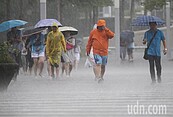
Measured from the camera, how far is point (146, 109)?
9945 millimetres

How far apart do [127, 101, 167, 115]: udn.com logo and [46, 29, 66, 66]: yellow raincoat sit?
5458mm

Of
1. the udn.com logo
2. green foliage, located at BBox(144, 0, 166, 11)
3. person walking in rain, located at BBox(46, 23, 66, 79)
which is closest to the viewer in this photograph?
the udn.com logo

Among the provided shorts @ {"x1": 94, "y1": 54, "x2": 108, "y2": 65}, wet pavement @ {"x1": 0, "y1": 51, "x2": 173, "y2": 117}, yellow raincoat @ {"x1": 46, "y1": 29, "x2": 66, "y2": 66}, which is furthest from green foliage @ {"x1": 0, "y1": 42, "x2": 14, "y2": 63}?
yellow raincoat @ {"x1": 46, "y1": 29, "x2": 66, "y2": 66}

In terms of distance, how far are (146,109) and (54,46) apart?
20.0 ft

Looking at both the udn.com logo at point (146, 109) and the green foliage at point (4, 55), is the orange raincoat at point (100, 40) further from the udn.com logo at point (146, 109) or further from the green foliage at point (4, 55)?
the udn.com logo at point (146, 109)

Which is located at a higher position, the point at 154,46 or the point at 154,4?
the point at 154,4

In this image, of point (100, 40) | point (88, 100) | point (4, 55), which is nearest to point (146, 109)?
point (88, 100)

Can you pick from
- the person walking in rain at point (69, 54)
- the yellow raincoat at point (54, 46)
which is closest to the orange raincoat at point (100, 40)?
the yellow raincoat at point (54, 46)

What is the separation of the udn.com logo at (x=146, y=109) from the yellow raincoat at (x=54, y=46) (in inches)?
215

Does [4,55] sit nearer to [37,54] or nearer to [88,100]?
[88,100]

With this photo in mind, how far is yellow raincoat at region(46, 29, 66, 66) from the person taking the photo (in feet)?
51.0

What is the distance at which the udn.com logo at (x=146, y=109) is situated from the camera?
31.7 feet

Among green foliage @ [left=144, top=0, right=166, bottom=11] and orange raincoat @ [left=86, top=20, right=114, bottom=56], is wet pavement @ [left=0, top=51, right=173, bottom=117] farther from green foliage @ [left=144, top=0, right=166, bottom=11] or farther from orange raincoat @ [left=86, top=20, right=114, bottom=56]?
green foliage @ [left=144, top=0, right=166, bottom=11]

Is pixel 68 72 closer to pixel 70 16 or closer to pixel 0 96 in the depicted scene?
pixel 0 96
